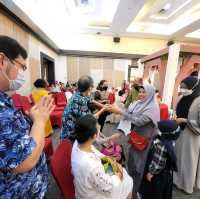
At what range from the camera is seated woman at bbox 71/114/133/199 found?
3.43 feet

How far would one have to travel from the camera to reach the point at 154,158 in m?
1.42

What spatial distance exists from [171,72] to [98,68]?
4.63 meters

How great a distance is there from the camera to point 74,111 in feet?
5.54

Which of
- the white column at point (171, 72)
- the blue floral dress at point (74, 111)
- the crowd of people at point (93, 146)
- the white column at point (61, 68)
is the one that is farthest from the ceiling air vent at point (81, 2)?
the blue floral dress at point (74, 111)

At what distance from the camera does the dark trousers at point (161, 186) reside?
4.81 feet

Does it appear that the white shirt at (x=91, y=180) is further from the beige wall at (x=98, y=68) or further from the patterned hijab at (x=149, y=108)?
the beige wall at (x=98, y=68)

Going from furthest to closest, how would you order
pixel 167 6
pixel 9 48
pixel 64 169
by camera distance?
1. pixel 167 6
2. pixel 64 169
3. pixel 9 48

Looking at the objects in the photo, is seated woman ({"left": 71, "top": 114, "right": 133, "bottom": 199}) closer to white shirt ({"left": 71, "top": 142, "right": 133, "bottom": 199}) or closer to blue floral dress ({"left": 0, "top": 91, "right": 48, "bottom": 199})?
white shirt ({"left": 71, "top": 142, "right": 133, "bottom": 199})

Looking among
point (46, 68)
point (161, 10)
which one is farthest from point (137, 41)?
point (46, 68)

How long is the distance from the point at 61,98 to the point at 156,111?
11.5 ft

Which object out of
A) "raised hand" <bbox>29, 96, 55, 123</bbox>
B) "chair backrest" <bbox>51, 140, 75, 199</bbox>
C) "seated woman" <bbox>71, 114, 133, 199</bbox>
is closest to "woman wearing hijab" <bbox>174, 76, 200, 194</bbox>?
"seated woman" <bbox>71, 114, 133, 199</bbox>

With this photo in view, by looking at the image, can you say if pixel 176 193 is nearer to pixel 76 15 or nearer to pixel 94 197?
pixel 94 197

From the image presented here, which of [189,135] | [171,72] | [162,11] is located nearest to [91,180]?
[189,135]

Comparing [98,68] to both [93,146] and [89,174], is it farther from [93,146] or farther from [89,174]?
[89,174]
